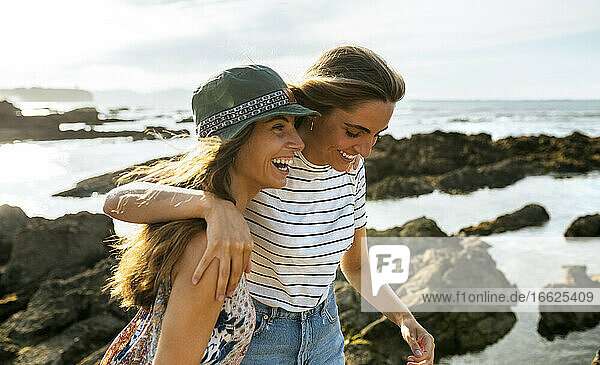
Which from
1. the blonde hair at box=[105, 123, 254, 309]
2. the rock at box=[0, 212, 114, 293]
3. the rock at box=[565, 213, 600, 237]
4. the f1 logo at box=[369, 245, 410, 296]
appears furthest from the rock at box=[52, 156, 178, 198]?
the blonde hair at box=[105, 123, 254, 309]

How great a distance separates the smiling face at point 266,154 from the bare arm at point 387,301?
707 mm

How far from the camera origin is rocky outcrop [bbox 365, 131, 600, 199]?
12844mm

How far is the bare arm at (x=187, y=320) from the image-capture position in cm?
138

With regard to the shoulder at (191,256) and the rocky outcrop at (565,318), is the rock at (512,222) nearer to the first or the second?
the rocky outcrop at (565,318)

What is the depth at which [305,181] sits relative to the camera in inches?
79.7

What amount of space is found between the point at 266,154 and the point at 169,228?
0.31m

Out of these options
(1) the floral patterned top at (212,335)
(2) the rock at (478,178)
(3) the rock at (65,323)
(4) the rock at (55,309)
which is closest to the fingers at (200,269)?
(1) the floral patterned top at (212,335)

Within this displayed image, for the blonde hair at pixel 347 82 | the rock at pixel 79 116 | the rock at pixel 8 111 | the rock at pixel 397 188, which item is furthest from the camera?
the rock at pixel 79 116

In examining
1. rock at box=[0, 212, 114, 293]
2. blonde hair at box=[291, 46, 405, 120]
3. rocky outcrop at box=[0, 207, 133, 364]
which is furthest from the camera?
rock at box=[0, 212, 114, 293]

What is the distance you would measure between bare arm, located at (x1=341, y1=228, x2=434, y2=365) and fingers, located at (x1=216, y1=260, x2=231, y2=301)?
0.94 meters

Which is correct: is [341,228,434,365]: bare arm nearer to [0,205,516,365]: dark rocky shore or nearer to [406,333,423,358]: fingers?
[406,333,423,358]: fingers

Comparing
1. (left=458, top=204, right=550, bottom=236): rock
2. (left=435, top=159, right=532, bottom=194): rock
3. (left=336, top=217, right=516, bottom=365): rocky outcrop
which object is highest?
(left=336, top=217, right=516, bottom=365): rocky outcrop

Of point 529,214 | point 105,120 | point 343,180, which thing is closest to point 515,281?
point 529,214

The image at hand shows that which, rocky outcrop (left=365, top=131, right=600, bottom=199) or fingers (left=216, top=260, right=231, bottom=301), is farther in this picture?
rocky outcrop (left=365, top=131, right=600, bottom=199)
